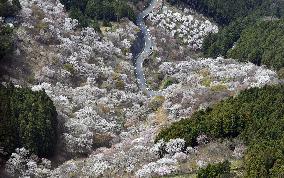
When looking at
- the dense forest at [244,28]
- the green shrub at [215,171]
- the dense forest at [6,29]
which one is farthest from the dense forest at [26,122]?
the dense forest at [244,28]

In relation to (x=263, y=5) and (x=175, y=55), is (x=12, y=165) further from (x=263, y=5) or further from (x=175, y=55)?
(x=263, y=5)

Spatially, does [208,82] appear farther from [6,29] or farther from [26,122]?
[26,122]

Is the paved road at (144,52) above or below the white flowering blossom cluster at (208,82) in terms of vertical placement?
below

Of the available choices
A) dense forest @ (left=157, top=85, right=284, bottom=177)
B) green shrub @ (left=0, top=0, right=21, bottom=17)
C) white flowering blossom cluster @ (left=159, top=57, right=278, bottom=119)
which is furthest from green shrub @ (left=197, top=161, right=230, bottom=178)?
green shrub @ (left=0, top=0, right=21, bottom=17)

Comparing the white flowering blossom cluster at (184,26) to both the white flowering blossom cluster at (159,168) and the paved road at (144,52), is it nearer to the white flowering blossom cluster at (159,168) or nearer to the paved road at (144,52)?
the paved road at (144,52)

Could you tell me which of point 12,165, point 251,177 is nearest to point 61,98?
point 12,165

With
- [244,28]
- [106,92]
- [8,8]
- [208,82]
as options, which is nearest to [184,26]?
[244,28]
